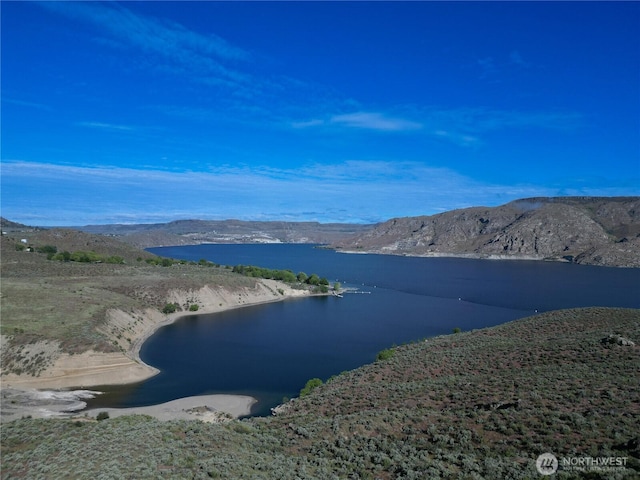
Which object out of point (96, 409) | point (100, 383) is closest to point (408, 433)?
point (96, 409)

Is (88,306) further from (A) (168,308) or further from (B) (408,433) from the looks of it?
(B) (408,433)

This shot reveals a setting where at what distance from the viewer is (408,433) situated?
21469 millimetres

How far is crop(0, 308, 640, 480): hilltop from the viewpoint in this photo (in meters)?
17.1

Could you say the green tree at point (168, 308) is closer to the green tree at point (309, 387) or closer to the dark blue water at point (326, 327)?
the dark blue water at point (326, 327)

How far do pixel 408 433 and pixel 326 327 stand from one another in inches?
1953

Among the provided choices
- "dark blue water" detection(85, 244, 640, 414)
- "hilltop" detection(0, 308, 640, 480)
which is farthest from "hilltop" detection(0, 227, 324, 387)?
"hilltop" detection(0, 308, 640, 480)

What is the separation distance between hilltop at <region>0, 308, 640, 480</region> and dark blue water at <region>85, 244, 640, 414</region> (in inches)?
593

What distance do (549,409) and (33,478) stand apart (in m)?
22.6

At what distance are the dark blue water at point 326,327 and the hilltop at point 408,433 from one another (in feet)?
49.4

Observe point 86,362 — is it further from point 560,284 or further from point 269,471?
point 560,284

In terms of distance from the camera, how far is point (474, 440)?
19391mm

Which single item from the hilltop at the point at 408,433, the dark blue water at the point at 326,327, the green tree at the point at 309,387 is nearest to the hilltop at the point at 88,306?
the dark blue water at the point at 326,327

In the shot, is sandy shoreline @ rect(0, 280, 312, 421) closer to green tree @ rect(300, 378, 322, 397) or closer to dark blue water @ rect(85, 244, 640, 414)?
dark blue water @ rect(85, 244, 640, 414)

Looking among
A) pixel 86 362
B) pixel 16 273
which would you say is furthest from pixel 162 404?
pixel 16 273
